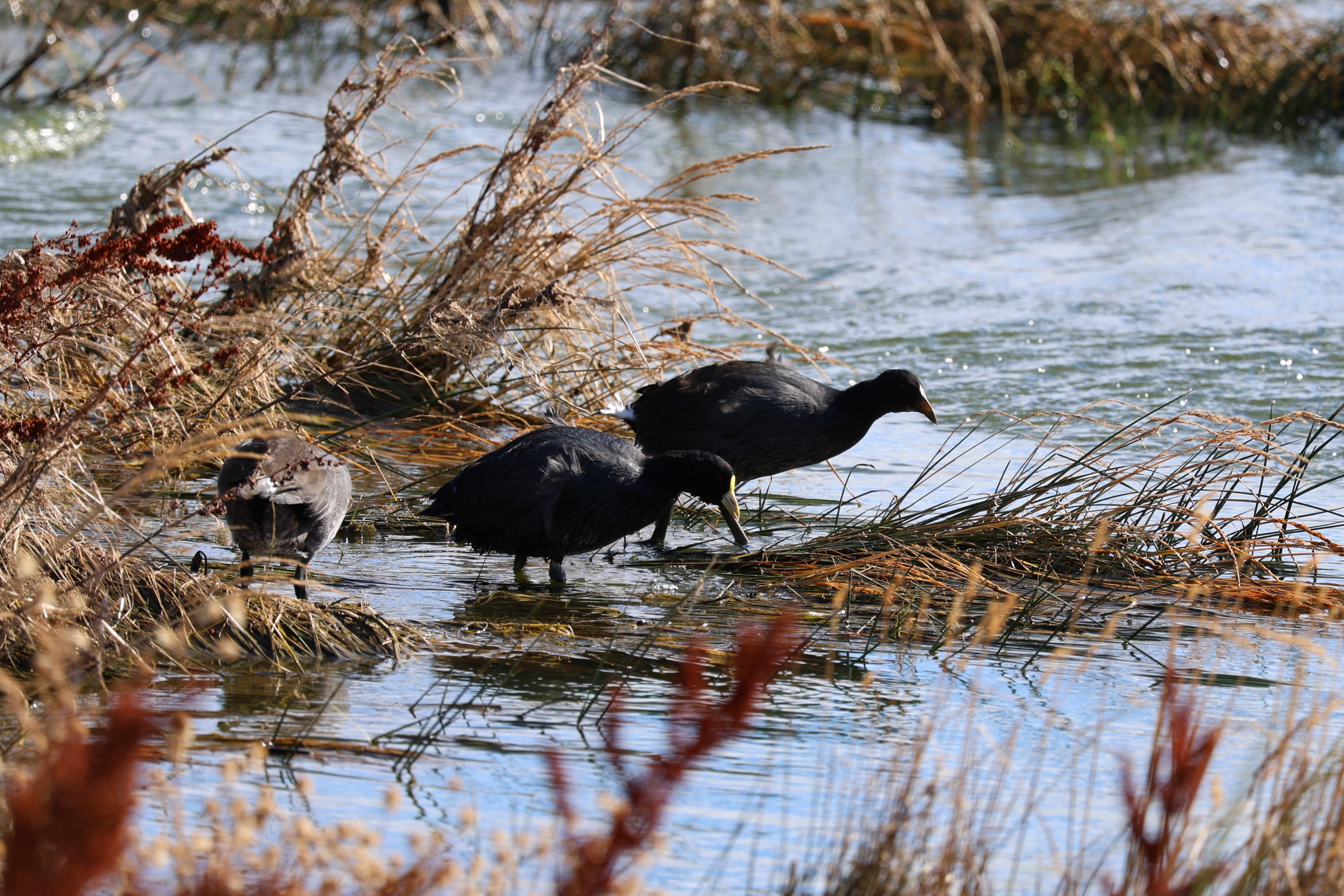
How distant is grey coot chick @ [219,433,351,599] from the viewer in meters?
4.68

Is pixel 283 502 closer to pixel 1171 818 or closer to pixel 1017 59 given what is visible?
pixel 1171 818

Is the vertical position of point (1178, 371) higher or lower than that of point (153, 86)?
lower

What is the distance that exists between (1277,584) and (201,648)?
336 cm

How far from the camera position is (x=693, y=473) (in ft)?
18.6

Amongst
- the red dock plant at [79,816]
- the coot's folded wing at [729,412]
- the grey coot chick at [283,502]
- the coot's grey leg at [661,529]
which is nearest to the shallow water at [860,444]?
the coot's grey leg at [661,529]

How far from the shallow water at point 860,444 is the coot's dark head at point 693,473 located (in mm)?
305

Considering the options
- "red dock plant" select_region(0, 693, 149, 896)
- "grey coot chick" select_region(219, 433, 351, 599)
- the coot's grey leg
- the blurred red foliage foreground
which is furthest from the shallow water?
"red dock plant" select_region(0, 693, 149, 896)

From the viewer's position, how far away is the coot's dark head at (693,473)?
568 centimetres

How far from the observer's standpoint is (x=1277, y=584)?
17.5ft

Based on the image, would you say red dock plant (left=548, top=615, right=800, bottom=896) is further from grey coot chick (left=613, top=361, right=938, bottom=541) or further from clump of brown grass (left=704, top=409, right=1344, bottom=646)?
grey coot chick (left=613, top=361, right=938, bottom=541)

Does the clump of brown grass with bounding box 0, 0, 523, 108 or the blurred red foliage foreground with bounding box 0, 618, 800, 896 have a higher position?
the clump of brown grass with bounding box 0, 0, 523, 108

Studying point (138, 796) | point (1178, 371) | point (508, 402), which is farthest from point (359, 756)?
point (1178, 371)

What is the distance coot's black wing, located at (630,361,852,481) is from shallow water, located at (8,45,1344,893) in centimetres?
37

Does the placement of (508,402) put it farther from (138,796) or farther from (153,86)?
(153,86)
